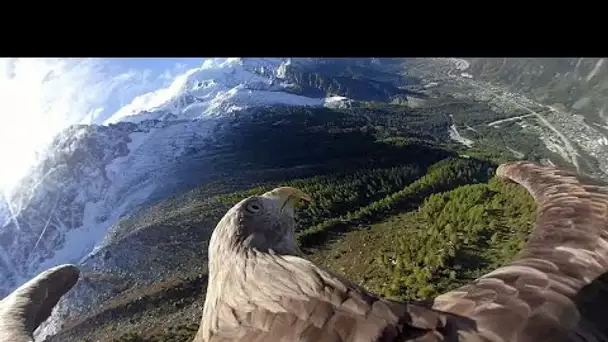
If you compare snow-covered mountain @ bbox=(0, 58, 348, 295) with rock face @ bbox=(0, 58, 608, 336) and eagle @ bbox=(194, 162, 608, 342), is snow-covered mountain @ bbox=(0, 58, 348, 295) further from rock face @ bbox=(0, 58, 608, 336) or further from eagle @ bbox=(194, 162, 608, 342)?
eagle @ bbox=(194, 162, 608, 342)

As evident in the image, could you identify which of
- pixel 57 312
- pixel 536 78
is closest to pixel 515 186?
pixel 536 78

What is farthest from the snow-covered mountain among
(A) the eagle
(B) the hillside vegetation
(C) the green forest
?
(A) the eagle

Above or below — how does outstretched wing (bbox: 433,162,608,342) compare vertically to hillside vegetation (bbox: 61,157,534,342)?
above

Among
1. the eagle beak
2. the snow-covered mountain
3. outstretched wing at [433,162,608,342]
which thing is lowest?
the snow-covered mountain

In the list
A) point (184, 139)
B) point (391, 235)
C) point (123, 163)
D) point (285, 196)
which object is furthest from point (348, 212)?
point (123, 163)

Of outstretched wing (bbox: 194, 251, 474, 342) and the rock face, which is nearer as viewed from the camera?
outstretched wing (bbox: 194, 251, 474, 342)

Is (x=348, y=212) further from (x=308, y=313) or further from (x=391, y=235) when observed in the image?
(x=308, y=313)
